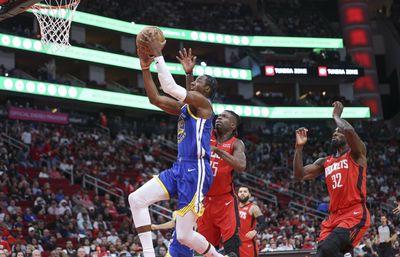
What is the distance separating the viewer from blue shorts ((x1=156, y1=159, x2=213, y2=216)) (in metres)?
7.94

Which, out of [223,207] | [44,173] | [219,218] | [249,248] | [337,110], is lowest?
[249,248]

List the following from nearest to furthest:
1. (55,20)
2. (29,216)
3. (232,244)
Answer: (232,244), (55,20), (29,216)

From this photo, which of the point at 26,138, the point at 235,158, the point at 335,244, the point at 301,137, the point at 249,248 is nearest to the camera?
the point at 335,244

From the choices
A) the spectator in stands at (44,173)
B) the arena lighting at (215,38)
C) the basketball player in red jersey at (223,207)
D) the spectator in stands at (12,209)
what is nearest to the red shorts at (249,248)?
the basketball player in red jersey at (223,207)

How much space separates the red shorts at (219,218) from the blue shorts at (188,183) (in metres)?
1.22

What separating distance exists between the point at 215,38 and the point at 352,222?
34.7 metres

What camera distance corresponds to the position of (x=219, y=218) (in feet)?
30.4

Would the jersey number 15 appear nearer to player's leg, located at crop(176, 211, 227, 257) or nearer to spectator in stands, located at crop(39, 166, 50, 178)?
player's leg, located at crop(176, 211, 227, 257)

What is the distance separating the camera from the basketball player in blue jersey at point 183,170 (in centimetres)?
772

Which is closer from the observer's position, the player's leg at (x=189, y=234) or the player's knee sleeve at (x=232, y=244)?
the player's leg at (x=189, y=234)

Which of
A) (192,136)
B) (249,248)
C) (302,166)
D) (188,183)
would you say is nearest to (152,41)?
(192,136)

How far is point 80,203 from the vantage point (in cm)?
2264

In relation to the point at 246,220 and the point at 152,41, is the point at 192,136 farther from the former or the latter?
the point at 246,220

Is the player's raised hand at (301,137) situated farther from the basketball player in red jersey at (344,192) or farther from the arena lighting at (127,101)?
the arena lighting at (127,101)
